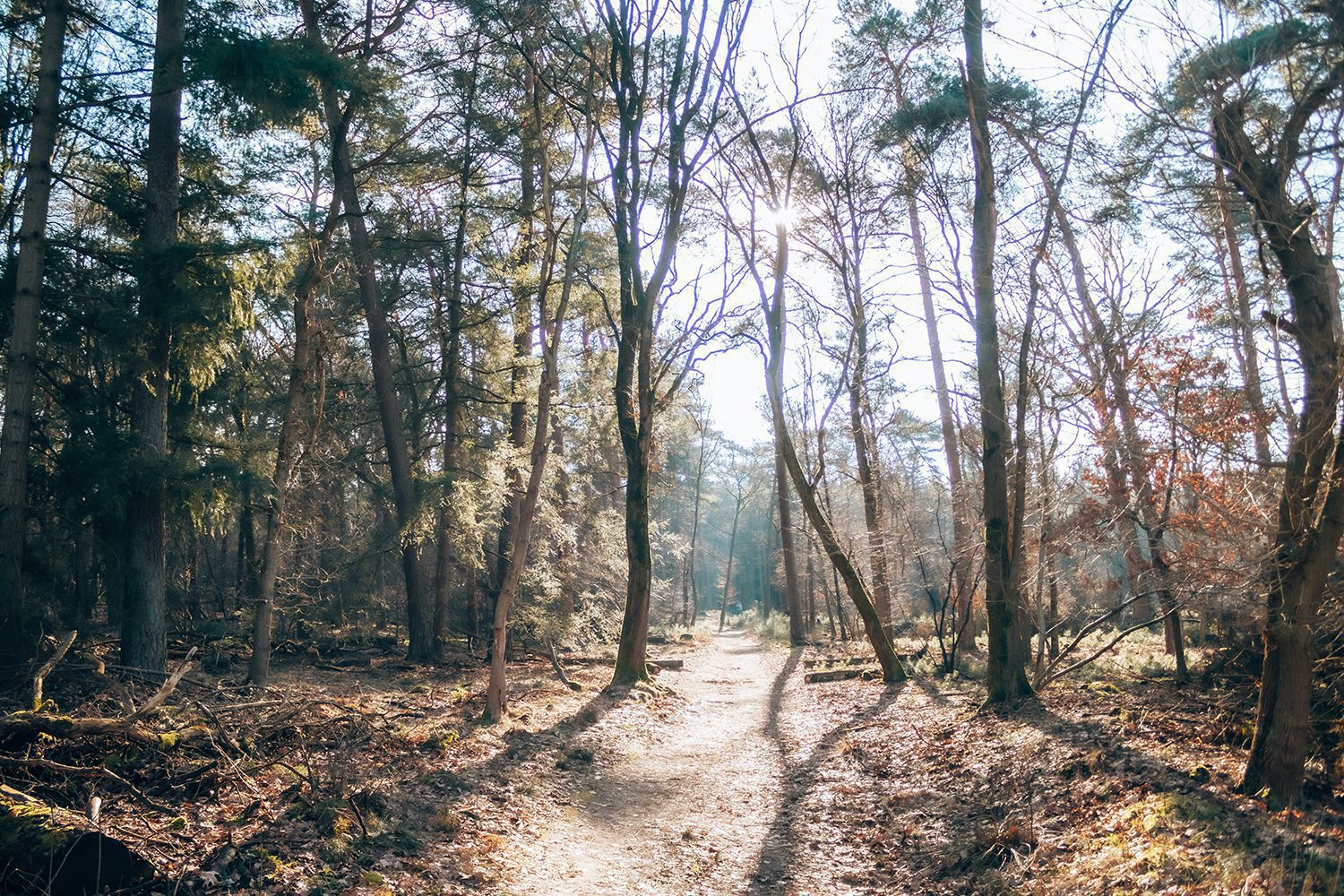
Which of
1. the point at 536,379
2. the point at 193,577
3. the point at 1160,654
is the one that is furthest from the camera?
the point at 193,577

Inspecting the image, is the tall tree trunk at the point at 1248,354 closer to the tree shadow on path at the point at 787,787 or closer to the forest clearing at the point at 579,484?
the forest clearing at the point at 579,484

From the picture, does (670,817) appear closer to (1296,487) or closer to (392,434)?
(1296,487)

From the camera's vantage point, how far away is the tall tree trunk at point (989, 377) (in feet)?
32.6

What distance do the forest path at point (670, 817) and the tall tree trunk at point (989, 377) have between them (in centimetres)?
343

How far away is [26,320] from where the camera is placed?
26.2 feet

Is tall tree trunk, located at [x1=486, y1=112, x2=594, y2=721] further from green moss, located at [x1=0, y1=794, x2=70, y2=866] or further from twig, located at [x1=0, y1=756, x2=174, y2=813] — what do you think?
green moss, located at [x1=0, y1=794, x2=70, y2=866]

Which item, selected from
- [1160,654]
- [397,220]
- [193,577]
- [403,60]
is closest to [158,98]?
[403,60]

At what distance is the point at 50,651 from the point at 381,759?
328 cm

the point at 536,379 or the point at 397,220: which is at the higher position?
the point at 397,220

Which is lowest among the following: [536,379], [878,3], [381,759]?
[381,759]

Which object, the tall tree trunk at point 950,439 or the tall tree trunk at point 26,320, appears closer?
the tall tree trunk at point 26,320

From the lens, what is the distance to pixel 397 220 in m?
15.6

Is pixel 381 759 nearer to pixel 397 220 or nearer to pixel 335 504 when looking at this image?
pixel 397 220

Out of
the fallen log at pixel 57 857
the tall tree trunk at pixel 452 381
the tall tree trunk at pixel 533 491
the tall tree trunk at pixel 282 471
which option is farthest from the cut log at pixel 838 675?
the fallen log at pixel 57 857
